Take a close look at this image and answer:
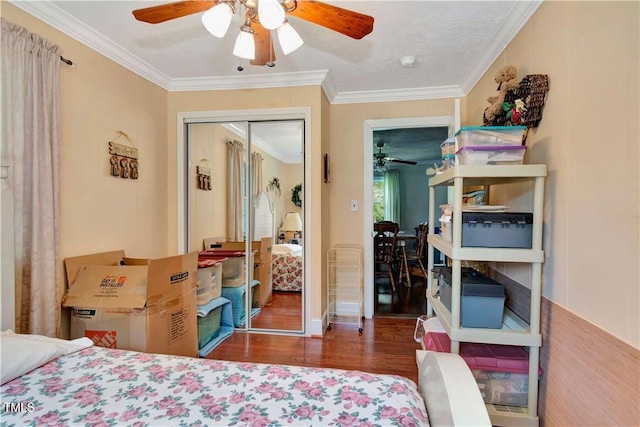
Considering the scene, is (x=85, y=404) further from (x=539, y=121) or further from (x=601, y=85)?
(x=539, y=121)

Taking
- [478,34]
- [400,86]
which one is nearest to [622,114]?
[478,34]

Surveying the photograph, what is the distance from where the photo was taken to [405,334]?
281 centimetres

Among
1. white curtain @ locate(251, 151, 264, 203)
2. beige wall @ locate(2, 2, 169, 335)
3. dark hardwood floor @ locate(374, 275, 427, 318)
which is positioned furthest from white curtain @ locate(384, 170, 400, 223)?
beige wall @ locate(2, 2, 169, 335)

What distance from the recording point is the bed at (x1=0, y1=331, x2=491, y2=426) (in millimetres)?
863

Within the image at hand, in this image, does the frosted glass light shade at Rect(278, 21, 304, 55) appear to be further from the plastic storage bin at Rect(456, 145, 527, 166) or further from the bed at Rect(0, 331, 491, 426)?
the bed at Rect(0, 331, 491, 426)

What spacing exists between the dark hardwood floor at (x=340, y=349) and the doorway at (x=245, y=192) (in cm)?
23

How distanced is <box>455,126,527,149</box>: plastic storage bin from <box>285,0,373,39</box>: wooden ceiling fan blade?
708mm

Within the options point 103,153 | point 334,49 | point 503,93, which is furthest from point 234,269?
point 503,93

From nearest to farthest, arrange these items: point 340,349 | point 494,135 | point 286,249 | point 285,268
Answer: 1. point 494,135
2. point 340,349
3. point 286,249
4. point 285,268

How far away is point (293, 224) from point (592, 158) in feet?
7.41

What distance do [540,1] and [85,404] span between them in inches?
103

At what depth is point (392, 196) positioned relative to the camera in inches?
295

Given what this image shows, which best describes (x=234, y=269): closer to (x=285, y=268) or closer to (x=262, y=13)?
(x=285, y=268)

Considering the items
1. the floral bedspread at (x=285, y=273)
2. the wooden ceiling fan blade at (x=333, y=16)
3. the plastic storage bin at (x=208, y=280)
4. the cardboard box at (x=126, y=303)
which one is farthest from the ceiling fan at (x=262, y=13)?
the floral bedspread at (x=285, y=273)
